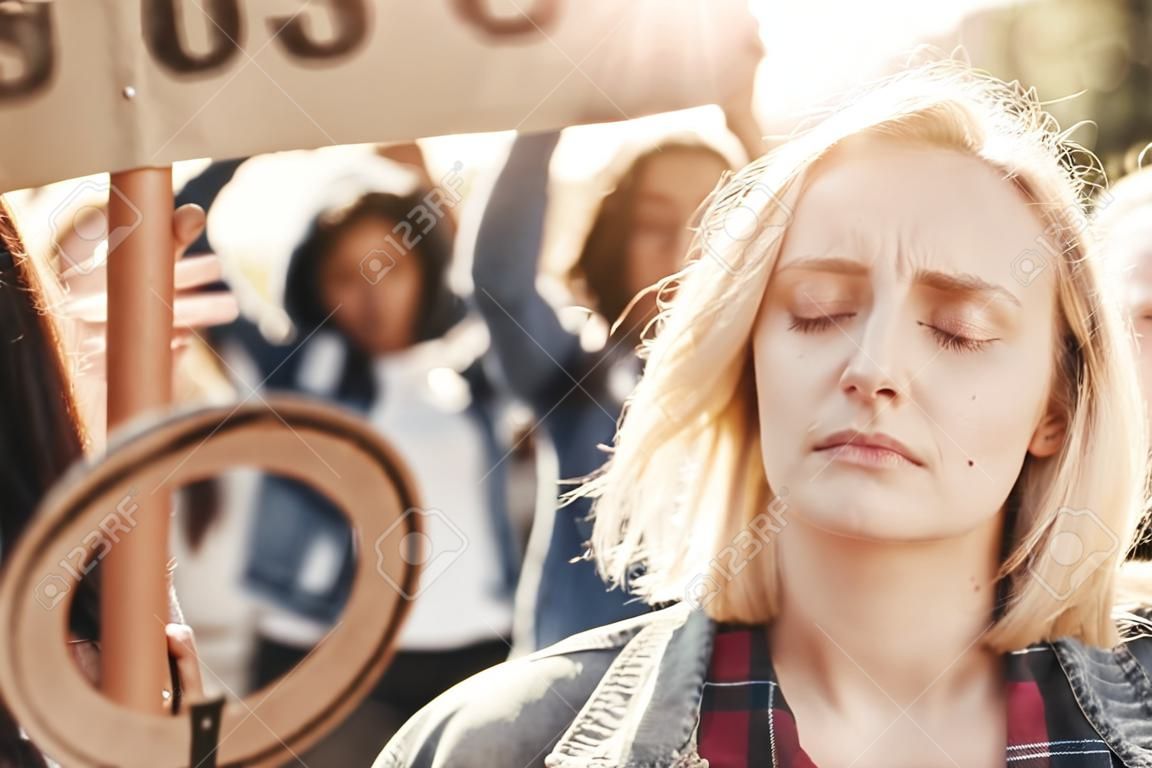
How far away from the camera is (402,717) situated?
2.35 meters

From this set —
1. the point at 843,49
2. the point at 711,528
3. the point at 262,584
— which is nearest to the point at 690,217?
the point at 843,49

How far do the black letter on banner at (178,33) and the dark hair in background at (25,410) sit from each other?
1.43ft

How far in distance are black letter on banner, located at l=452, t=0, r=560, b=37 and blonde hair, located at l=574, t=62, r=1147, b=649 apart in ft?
1.41

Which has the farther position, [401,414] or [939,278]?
[401,414]

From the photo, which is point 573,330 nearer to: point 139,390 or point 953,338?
point 953,338

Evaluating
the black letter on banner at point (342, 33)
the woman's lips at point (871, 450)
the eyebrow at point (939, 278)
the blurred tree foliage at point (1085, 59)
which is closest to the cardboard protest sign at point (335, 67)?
the black letter on banner at point (342, 33)

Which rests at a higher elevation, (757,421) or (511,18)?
(511,18)

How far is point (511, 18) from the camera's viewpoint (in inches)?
90.5

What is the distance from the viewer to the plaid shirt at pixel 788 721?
7.40 ft

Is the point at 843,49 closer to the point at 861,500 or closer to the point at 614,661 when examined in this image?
the point at 861,500

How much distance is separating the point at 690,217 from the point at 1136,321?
2.74 ft

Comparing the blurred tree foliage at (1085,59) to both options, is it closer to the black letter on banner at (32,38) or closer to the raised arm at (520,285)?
the raised arm at (520,285)

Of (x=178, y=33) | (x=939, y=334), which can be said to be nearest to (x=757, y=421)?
(x=939, y=334)

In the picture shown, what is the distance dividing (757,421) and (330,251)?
0.83m
